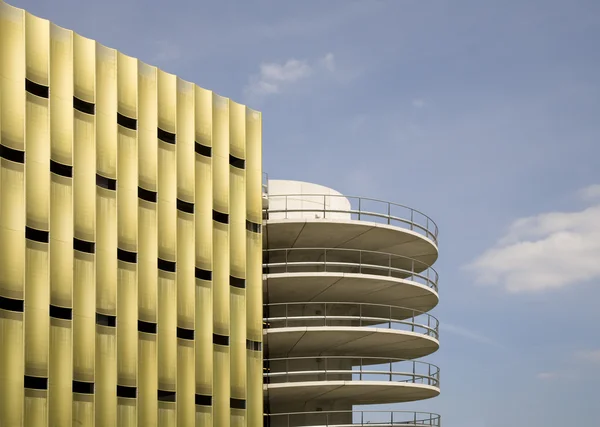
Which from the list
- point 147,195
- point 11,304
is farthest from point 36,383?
point 147,195

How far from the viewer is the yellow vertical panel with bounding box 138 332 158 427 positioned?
42.9 meters

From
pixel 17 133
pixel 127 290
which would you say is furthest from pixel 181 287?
pixel 17 133

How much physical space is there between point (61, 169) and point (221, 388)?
12977mm

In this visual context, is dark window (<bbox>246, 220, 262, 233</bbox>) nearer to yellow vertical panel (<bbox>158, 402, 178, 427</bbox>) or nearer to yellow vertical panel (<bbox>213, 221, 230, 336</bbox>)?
yellow vertical panel (<bbox>213, 221, 230, 336</bbox>)

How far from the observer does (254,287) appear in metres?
48.5

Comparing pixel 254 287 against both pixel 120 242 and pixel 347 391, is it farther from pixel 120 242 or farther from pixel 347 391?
pixel 120 242

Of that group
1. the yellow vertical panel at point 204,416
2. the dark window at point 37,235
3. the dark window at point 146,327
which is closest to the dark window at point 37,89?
the dark window at point 37,235

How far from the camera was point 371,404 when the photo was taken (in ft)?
188

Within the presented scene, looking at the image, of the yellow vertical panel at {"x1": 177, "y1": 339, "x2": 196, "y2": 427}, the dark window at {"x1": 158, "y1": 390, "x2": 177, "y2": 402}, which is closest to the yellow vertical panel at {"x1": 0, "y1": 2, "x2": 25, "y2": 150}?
the yellow vertical panel at {"x1": 177, "y1": 339, "x2": 196, "y2": 427}

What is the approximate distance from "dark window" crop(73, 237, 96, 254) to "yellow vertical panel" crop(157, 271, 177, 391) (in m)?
3.88

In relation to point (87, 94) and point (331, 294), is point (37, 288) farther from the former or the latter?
point (331, 294)

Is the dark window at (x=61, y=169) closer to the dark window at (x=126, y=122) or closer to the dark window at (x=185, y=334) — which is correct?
the dark window at (x=126, y=122)

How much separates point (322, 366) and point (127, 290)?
13963 millimetres

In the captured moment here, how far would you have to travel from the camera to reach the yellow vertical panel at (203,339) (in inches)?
1793
